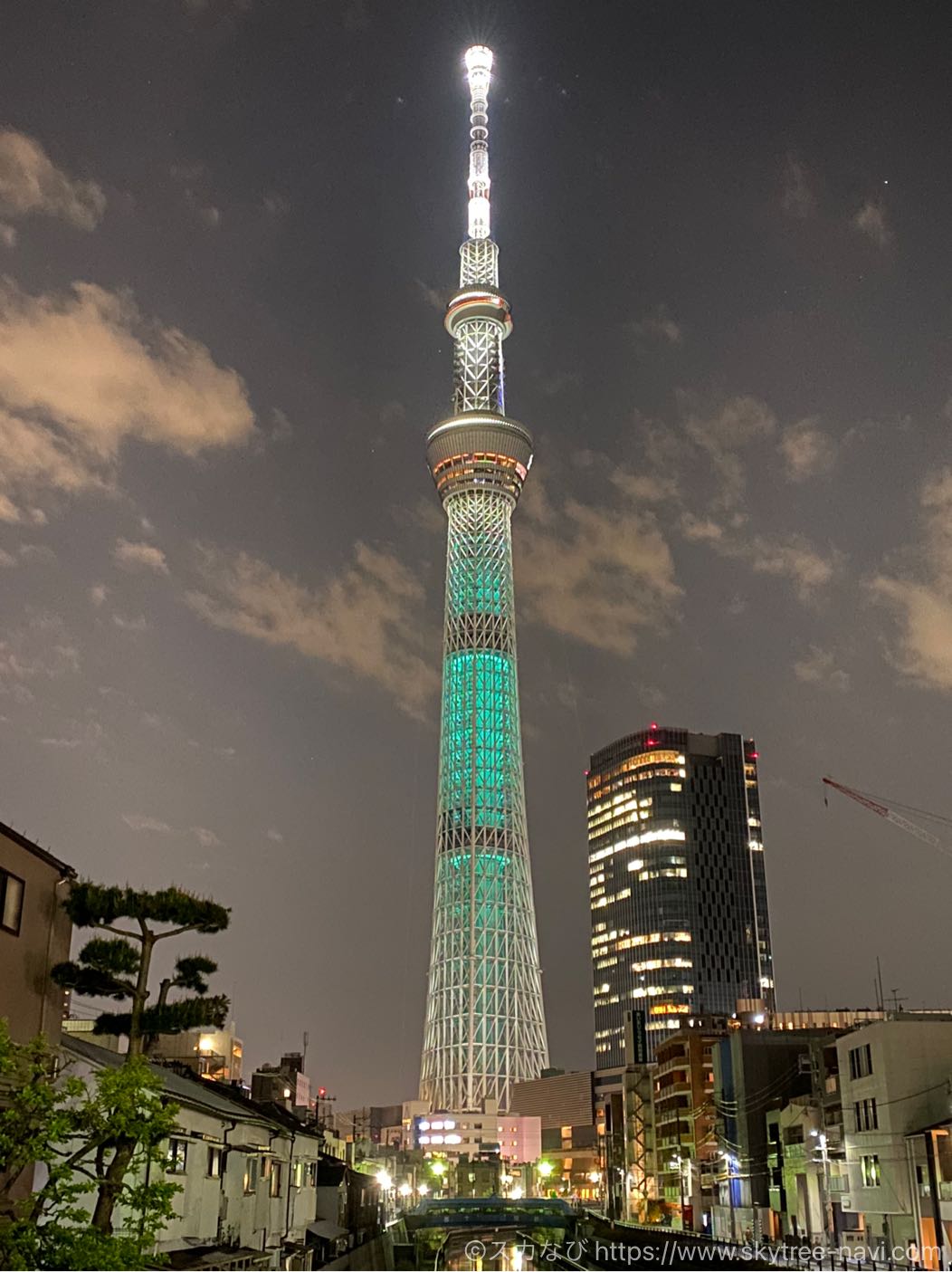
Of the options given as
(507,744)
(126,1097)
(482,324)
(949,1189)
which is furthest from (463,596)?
(126,1097)

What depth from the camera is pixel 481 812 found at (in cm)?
15462

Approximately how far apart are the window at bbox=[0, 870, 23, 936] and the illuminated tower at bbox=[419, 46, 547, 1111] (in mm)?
127856

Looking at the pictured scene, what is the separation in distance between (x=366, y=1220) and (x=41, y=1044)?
62.6m

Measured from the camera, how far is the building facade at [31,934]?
2645 centimetres

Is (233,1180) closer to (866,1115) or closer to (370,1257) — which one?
(370,1257)

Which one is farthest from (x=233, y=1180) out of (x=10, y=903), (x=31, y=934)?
(x=10, y=903)

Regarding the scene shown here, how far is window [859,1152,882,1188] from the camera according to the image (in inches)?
2151

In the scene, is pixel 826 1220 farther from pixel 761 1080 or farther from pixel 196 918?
pixel 196 918

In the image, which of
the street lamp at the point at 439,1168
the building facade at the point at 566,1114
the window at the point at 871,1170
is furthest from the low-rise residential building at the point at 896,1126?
the building facade at the point at 566,1114

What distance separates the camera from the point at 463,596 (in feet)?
538

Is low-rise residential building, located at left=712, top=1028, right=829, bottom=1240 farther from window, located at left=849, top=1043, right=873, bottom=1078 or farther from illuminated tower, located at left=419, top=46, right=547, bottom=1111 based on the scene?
illuminated tower, located at left=419, top=46, right=547, bottom=1111

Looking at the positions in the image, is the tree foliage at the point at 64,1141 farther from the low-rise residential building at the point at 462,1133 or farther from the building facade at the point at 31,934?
the low-rise residential building at the point at 462,1133

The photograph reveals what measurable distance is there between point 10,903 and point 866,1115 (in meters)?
43.9

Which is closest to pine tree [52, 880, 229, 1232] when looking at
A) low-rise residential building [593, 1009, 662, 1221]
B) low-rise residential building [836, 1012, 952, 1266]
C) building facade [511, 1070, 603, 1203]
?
low-rise residential building [836, 1012, 952, 1266]
